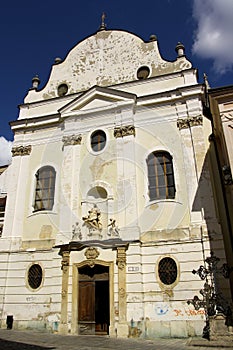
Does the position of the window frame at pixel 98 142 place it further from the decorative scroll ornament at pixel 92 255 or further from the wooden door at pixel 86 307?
the wooden door at pixel 86 307

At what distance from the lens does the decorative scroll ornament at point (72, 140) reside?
16.3 m

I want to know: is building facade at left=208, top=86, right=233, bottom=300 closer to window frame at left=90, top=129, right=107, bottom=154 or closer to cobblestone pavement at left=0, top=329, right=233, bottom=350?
cobblestone pavement at left=0, top=329, right=233, bottom=350

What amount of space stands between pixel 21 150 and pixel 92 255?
7.41m

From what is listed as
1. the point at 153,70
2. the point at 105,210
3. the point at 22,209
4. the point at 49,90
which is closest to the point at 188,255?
the point at 105,210

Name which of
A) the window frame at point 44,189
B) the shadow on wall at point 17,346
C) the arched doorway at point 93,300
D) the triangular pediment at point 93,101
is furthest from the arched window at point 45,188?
the shadow on wall at point 17,346

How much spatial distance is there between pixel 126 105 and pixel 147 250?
718cm

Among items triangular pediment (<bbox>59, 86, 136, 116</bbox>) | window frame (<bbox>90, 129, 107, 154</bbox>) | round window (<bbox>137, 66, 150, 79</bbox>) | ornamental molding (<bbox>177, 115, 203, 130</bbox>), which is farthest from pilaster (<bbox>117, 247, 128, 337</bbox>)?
round window (<bbox>137, 66, 150, 79</bbox>)

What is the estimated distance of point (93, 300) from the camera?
12930 millimetres

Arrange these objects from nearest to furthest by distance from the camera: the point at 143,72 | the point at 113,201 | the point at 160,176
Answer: the point at 113,201, the point at 160,176, the point at 143,72

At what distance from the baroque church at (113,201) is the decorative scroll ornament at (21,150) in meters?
0.08

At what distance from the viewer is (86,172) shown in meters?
15.5

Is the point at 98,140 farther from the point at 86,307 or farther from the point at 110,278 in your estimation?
the point at 86,307

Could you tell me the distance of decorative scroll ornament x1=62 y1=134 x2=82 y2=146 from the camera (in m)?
16.3

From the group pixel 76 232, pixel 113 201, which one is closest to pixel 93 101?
pixel 113 201
